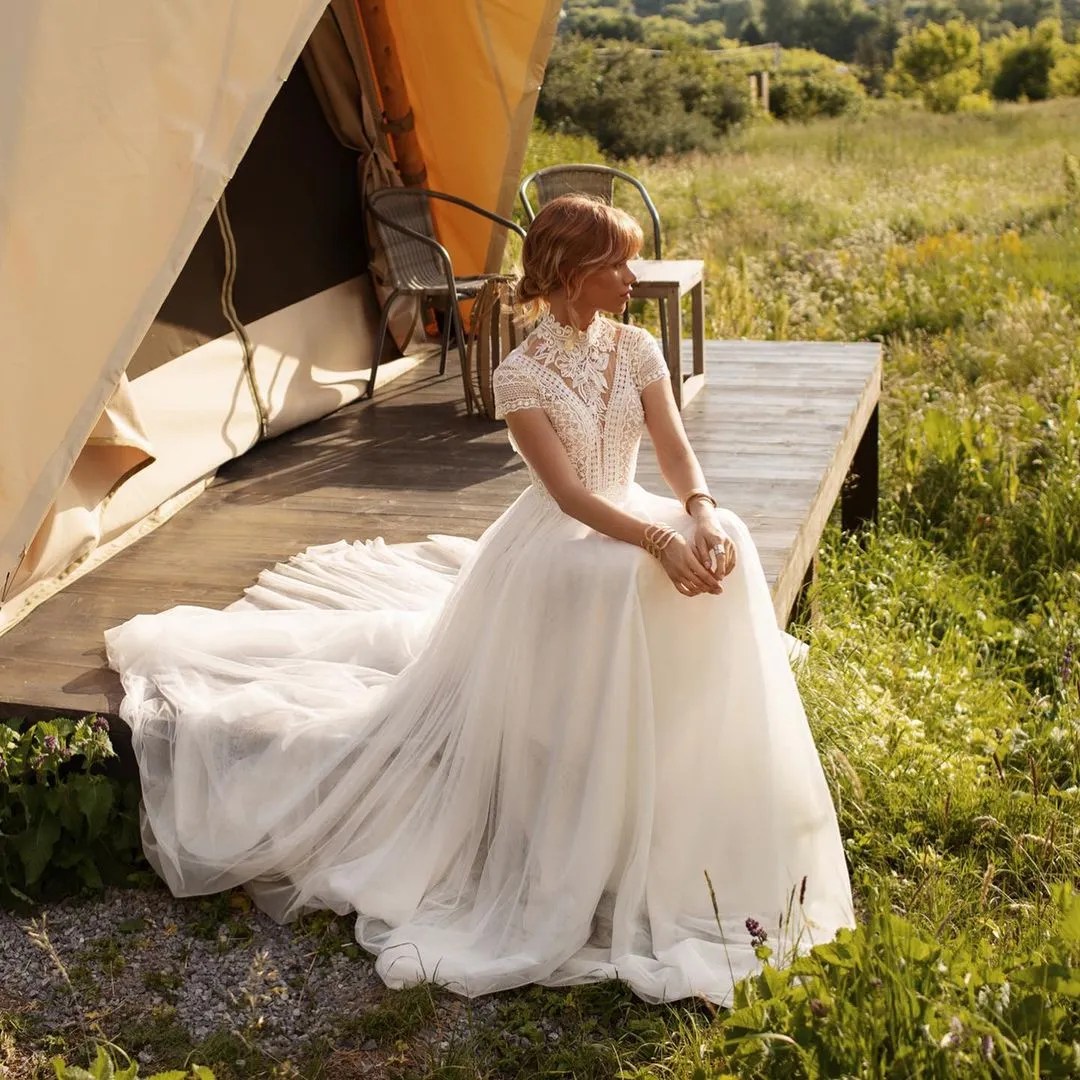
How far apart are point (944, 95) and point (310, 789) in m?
28.3

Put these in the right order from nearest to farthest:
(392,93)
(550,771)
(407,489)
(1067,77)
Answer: (550,771) → (407,489) → (392,93) → (1067,77)

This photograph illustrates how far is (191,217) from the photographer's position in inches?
111

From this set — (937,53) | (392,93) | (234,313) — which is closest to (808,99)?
(937,53)

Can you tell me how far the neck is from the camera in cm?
268

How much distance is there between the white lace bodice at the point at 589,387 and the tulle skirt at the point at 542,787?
0.12m

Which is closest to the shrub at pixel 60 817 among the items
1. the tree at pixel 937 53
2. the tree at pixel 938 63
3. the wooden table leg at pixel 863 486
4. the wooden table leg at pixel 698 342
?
the wooden table leg at pixel 698 342

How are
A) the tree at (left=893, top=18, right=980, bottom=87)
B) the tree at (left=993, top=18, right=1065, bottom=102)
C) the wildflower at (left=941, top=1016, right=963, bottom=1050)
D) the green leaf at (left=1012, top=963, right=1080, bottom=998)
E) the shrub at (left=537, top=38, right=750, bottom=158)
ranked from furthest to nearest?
the tree at (left=893, top=18, right=980, bottom=87) < the tree at (left=993, top=18, right=1065, bottom=102) < the shrub at (left=537, top=38, right=750, bottom=158) < the green leaf at (left=1012, top=963, right=1080, bottom=998) < the wildflower at (left=941, top=1016, right=963, bottom=1050)

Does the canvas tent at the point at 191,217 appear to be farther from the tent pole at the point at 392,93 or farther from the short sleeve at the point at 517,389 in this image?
the short sleeve at the point at 517,389

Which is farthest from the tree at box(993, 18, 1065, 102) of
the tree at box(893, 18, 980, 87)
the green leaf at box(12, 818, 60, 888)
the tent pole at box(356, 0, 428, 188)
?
the green leaf at box(12, 818, 60, 888)

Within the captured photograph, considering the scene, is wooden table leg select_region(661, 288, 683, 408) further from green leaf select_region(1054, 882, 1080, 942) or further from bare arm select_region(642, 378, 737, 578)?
green leaf select_region(1054, 882, 1080, 942)

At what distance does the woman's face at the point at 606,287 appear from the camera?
8.52 feet

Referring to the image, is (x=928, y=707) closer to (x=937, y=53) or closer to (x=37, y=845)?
(x=37, y=845)

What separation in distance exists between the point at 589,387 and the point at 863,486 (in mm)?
3135

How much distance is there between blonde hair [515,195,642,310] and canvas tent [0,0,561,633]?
747mm
